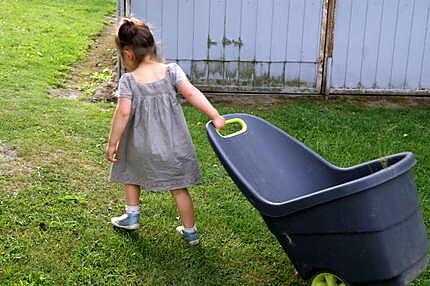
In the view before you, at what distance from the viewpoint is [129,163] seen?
3.55m

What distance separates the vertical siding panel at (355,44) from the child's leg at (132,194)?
3.79 m

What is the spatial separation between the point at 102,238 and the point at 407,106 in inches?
161

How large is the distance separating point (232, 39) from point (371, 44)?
55.5 inches

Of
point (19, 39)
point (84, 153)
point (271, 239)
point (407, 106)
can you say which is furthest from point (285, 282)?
point (19, 39)

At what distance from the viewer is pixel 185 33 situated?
6.69m

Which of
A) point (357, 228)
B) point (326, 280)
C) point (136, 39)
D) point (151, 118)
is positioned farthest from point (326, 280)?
point (136, 39)

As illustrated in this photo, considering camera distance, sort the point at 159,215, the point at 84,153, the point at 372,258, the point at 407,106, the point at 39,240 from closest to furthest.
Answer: the point at 372,258
the point at 39,240
the point at 159,215
the point at 84,153
the point at 407,106

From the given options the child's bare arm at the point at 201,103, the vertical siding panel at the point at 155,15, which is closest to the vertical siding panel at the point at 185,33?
the vertical siding panel at the point at 155,15

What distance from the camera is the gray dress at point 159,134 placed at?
3.42m

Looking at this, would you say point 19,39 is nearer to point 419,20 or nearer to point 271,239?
point 419,20

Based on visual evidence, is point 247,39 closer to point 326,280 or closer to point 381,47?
point 381,47

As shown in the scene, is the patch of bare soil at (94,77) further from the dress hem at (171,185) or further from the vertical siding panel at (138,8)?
the dress hem at (171,185)

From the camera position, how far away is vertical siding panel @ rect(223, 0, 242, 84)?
21.8 ft

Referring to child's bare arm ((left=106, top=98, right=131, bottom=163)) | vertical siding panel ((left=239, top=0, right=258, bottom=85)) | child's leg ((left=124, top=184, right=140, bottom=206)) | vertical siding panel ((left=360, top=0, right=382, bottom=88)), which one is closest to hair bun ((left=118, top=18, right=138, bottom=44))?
child's bare arm ((left=106, top=98, right=131, bottom=163))
